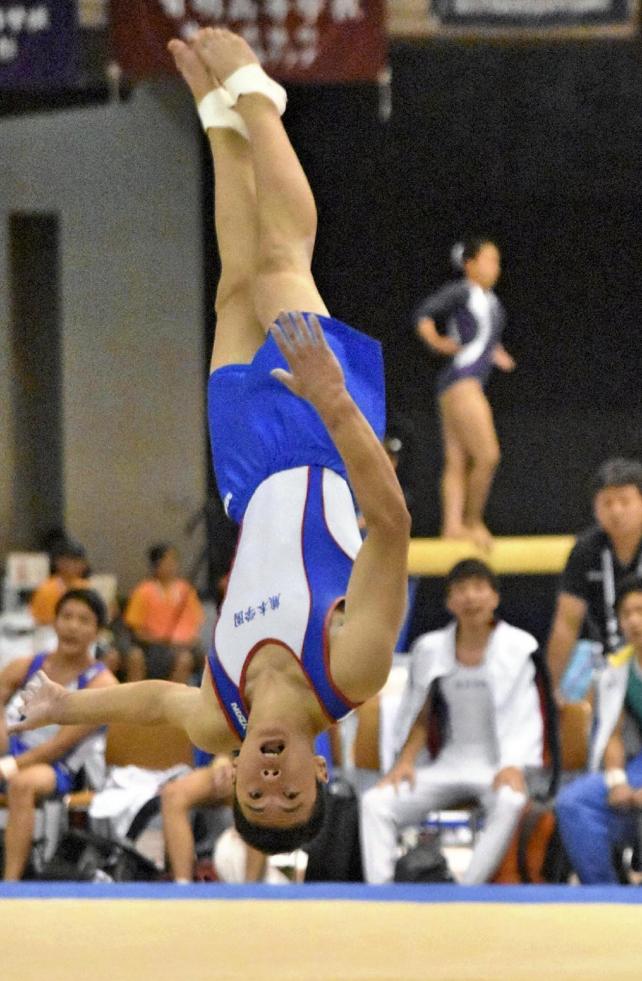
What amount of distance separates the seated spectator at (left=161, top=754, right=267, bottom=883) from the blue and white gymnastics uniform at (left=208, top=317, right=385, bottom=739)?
1767 millimetres

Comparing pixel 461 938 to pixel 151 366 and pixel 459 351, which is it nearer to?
pixel 459 351

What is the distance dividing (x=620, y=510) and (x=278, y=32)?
3173 mm

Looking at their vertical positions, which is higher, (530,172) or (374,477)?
(530,172)

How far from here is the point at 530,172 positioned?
11430 millimetres

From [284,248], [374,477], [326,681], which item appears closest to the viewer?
[374,477]

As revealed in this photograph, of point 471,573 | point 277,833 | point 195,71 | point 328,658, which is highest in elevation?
point 195,71

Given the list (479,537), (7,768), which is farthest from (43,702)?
(479,537)

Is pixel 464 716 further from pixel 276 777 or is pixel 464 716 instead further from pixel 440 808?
pixel 276 777

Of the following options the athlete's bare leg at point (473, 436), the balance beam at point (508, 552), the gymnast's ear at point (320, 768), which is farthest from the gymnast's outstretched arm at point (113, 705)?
the athlete's bare leg at point (473, 436)

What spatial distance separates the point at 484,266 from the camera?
8125 mm

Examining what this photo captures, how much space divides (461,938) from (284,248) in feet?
5.64

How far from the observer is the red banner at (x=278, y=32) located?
7723 mm

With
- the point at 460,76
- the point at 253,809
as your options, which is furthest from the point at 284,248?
the point at 460,76

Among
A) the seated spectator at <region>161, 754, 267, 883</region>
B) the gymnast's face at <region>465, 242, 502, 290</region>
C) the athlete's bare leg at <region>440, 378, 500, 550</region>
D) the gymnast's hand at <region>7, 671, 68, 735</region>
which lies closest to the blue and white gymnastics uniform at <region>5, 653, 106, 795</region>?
the seated spectator at <region>161, 754, 267, 883</region>
